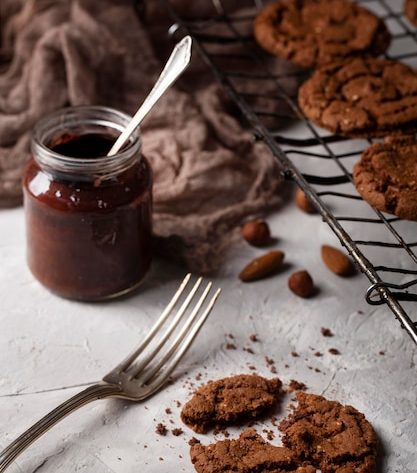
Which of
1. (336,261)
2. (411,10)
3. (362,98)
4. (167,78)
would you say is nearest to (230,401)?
(336,261)

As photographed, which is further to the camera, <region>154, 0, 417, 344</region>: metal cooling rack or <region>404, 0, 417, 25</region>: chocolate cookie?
<region>404, 0, 417, 25</region>: chocolate cookie

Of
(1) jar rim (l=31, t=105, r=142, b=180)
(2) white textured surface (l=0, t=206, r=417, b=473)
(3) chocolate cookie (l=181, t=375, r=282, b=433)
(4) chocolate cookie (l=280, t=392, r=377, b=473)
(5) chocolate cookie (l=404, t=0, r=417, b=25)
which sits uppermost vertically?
(5) chocolate cookie (l=404, t=0, r=417, b=25)

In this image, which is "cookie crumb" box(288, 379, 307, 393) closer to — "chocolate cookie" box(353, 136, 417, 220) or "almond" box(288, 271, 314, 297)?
"almond" box(288, 271, 314, 297)

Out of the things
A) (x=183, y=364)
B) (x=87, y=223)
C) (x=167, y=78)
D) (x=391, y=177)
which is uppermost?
(x=167, y=78)

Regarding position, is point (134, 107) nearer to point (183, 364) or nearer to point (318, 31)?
point (318, 31)

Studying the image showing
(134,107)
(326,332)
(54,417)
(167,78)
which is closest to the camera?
(54,417)

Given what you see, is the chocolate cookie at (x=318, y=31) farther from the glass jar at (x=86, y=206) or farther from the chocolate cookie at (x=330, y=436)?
the chocolate cookie at (x=330, y=436)

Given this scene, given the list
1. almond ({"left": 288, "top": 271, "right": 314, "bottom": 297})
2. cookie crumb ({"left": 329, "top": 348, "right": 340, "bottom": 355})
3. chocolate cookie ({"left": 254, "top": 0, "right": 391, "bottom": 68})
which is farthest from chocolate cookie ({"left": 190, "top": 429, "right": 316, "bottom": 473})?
chocolate cookie ({"left": 254, "top": 0, "right": 391, "bottom": 68})
